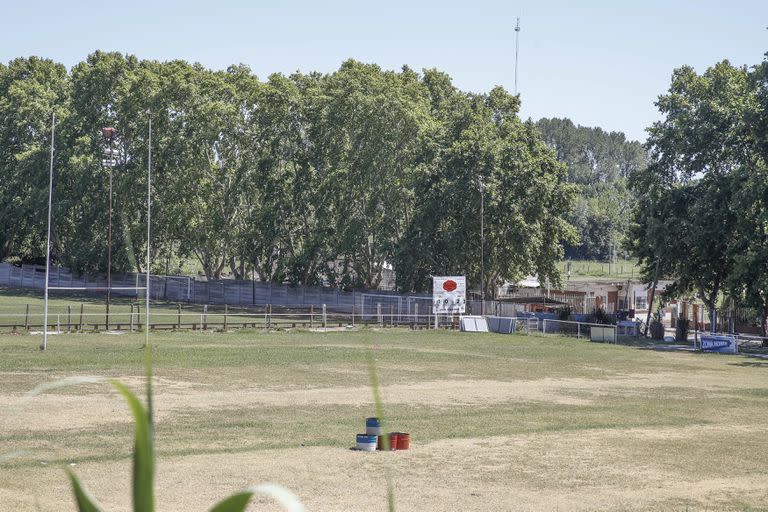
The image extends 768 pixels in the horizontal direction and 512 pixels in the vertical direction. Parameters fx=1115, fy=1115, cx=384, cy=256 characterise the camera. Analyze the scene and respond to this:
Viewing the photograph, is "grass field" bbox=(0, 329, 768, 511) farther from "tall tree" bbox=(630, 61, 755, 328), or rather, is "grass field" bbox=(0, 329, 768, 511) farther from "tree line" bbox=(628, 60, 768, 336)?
"tall tree" bbox=(630, 61, 755, 328)

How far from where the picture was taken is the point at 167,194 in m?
95.9

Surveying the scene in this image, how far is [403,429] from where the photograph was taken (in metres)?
24.2

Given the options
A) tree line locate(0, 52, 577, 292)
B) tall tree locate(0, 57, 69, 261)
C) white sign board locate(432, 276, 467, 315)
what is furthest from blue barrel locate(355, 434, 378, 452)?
tall tree locate(0, 57, 69, 261)

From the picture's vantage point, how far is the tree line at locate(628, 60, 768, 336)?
62938mm

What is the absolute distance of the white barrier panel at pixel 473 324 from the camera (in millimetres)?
70625

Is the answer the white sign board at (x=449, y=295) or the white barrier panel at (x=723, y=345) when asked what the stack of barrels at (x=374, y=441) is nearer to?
the white barrier panel at (x=723, y=345)

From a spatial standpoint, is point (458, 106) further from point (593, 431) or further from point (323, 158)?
point (593, 431)

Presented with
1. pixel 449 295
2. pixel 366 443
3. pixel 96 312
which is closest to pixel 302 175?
pixel 96 312

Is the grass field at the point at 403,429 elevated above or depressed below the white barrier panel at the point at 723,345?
below

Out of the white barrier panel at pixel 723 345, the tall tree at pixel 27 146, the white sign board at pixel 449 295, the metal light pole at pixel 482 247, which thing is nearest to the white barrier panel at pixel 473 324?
the white sign board at pixel 449 295

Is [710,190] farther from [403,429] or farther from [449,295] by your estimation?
[403,429]

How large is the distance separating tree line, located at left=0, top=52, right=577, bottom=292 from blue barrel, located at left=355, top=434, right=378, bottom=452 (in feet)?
194

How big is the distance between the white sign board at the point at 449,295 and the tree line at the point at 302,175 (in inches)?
452

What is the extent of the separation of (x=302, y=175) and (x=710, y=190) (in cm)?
3726
